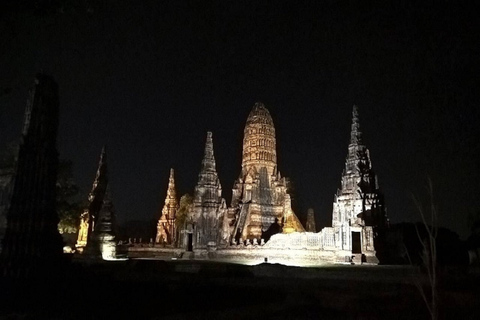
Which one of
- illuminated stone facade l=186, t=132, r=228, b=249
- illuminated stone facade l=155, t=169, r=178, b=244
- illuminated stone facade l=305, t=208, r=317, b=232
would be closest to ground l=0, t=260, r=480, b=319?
illuminated stone facade l=186, t=132, r=228, b=249

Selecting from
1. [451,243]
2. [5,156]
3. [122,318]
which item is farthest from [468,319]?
[5,156]

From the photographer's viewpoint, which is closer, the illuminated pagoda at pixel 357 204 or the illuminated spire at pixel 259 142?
the illuminated pagoda at pixel 357 204

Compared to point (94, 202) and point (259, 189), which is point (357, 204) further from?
point (94, 202)

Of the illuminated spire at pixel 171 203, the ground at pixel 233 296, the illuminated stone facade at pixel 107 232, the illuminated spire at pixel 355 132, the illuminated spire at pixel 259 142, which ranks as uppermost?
the illuminated spire at pixel 259 142

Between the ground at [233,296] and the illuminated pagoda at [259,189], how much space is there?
28.9 meters

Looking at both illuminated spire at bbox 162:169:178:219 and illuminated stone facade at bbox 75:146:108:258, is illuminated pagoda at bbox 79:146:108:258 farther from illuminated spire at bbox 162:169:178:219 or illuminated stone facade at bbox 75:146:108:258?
illuminated spire at bbox 162:169:178:219

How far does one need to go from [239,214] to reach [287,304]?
3346 centimetres

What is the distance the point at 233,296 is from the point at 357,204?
58.3ft

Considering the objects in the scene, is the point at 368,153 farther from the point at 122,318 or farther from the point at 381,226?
the point at 122,318

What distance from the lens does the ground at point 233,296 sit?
7.95m

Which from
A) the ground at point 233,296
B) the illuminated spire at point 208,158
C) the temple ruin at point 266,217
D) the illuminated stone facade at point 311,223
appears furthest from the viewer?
the illuminated stone facade at point 311,223

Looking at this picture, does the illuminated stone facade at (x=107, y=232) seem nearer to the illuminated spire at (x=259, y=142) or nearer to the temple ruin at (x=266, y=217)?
the temple ruin at (x=266, y=217)

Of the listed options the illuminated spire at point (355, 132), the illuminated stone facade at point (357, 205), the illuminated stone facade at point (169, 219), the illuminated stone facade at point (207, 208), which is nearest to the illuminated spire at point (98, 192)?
the illuminated stone facade at point (207, 208)

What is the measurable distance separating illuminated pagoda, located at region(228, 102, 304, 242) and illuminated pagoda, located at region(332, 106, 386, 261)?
15029 millimetres
